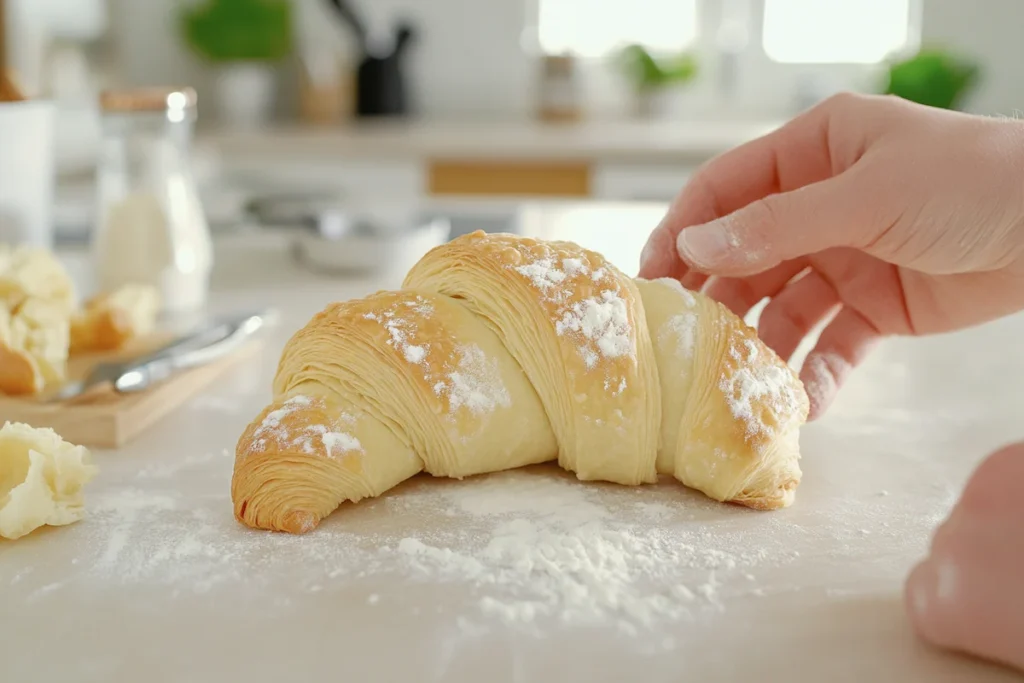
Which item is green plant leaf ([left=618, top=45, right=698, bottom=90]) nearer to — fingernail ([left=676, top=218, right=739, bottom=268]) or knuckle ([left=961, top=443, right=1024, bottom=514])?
fingernail ([left=676, top=218, right=739, bottom=268])

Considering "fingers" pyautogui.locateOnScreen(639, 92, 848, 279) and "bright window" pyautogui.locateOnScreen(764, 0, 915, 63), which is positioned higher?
"bright window" pyautogui.locateOnScreen(764, 0, 915, 63)

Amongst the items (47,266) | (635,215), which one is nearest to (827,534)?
(47,266)

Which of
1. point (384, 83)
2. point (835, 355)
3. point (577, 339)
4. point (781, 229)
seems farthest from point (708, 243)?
point (384, 83)

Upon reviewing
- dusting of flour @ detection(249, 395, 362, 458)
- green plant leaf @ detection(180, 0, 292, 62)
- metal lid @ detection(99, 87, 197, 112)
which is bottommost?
dusting of flour @ detection(249, 395, 362, 458)

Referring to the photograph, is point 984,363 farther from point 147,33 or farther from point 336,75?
point 147,33

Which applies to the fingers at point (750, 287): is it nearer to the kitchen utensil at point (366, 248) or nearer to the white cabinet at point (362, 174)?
the kitchen utensil at point (366, 248)

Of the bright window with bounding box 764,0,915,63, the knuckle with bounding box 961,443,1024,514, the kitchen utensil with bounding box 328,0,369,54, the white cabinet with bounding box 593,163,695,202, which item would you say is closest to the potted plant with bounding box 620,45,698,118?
the bright window with bounding box 764,0,915,63

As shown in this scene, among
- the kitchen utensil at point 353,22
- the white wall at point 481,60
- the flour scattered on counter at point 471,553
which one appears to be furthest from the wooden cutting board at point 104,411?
the white wall at point 481,60
